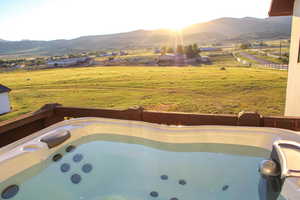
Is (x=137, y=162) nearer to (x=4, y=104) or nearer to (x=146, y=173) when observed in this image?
(x=146, y=173)

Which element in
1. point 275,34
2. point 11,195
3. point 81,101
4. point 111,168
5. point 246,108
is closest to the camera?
point 11,195

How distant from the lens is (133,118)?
2.35 m

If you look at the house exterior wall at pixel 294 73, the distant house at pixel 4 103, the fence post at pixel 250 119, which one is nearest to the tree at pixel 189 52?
the distant house at pixel 4 103

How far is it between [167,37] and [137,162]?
7782 cm

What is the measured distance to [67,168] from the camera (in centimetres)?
211

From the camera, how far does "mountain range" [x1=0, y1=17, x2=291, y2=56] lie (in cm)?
7319

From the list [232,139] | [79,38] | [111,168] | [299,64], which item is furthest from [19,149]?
[79,38]

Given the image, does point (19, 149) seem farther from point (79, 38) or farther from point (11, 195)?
point (79, 38)

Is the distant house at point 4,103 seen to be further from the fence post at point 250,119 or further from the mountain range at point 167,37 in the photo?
the mountain range at point 167,37

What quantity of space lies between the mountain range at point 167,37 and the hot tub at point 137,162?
71.1 meters

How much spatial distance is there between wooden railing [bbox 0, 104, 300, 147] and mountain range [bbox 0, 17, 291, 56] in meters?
70.8

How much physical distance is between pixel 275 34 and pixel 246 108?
80176 mm

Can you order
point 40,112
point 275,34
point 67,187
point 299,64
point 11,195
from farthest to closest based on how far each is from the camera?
point 275,34
point 299,64
point 40,112
point 67,187
point 11,195

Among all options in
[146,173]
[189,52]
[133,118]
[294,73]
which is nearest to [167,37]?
[189,52]
